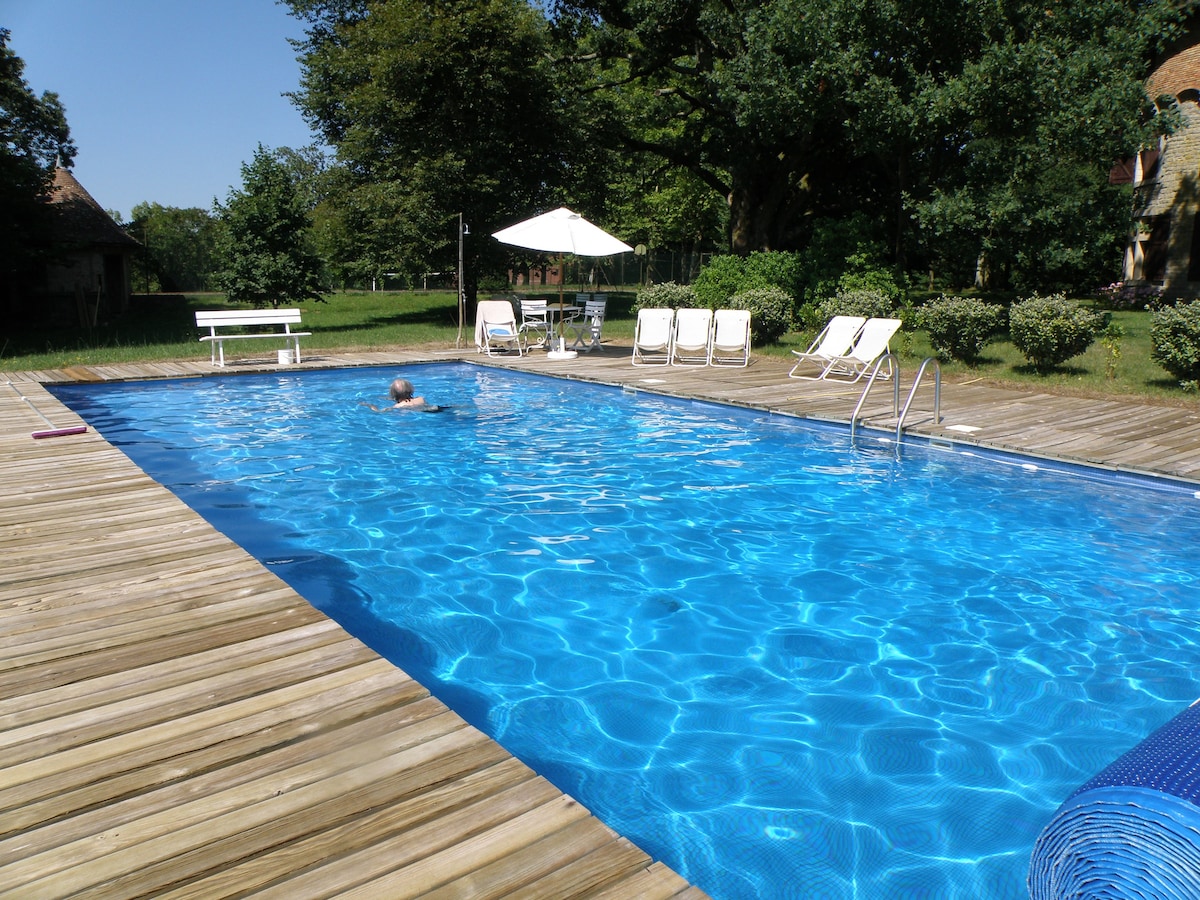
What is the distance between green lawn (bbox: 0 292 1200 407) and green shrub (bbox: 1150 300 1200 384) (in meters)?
0.30

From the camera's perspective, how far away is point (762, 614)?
16.5 ft

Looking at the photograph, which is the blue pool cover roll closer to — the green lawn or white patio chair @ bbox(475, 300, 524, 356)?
the green lawn

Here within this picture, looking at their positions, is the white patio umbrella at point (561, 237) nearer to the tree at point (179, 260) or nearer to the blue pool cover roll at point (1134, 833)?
the blue pool cover roll at point (1134, 833)

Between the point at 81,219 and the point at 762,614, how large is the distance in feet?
92.8

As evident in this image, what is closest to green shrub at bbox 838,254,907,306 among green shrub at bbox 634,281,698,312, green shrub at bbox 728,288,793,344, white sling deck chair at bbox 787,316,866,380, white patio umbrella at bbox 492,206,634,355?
green shrub at bbox 728,288,793,344

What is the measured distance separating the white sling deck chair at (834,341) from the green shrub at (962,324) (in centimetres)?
122

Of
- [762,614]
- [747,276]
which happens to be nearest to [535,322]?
[747,276]

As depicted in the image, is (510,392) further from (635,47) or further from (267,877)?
(635,47)

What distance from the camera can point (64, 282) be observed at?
81.1 ft

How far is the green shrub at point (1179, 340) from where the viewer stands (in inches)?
391

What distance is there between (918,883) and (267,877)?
6.89 ft

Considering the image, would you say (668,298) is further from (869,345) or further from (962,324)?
(869,345)

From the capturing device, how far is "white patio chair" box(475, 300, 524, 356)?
14.8m

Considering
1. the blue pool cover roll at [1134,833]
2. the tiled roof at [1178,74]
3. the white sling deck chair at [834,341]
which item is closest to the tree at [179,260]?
the white sling deck chair at [834,341]
